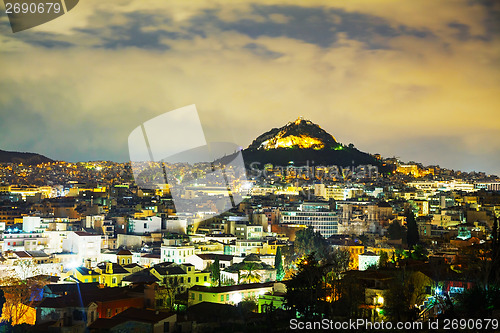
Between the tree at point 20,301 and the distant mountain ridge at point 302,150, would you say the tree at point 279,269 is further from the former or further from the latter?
the distant mountain ridge at point 302,150

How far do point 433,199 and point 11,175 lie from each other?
23948mm

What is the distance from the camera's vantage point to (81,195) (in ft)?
118

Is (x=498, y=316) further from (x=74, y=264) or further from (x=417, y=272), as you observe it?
(x=74, y=264)

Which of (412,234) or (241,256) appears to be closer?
(241,256)

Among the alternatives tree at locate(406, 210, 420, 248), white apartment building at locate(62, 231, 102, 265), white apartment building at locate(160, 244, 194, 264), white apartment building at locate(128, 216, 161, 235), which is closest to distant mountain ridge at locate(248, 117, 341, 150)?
white apartment building at locate(128, 216, 161, 235)

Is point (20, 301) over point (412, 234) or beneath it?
beneath

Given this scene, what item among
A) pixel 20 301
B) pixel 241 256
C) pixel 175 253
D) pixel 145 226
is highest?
pixel 145 226

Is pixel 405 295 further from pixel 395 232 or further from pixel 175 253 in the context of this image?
pixel 395 232

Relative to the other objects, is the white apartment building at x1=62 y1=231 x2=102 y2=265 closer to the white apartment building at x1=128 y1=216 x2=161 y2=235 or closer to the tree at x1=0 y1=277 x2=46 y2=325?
the white apartment building at x1=128 y1=216 x2=161 y2=235

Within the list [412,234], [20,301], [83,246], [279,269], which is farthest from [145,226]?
[20,301]

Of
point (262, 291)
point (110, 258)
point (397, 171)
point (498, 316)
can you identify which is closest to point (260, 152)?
point (397, 171)

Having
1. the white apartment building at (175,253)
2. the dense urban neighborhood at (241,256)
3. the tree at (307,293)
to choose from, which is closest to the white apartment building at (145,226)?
the dense urban neighborhood at (241,256)

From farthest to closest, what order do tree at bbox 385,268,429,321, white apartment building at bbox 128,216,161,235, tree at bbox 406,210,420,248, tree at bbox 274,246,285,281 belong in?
white apartment building at bbox 128,216,161,235
tree at bbox 406,210,420,248
tree at bbox 274,246,285,281
tree at bbox 385,268,429,321

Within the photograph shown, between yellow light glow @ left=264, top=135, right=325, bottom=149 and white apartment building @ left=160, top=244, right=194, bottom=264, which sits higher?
yellow light glow @ left=264, top=135, right=325, bottom=149
